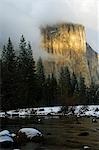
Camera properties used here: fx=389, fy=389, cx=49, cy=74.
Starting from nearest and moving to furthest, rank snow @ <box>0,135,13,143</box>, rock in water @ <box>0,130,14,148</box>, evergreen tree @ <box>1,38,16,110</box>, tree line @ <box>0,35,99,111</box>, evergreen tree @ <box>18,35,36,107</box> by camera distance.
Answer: rock in water @ <box>0,130,14,148</box> < snow @ <box>0,135,13,143</box> < evergreen tree @ <box>1,38,16,110</box> < tree line @ <box>0,35,99,111</box> < evergreen tree @ <box>18,35,36,107</box>

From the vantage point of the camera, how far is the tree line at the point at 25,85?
28375 millimetres

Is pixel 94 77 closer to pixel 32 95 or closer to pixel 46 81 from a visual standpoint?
pixel 46 81

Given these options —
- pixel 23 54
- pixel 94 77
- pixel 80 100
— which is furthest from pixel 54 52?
pixel 23 54

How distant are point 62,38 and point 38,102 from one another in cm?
5093

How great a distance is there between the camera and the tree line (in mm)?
28375

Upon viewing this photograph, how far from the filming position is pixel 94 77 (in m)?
67.4

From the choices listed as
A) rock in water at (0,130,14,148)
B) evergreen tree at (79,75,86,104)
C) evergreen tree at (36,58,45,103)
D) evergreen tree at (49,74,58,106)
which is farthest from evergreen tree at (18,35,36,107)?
rock in water at (0,130,14,148)

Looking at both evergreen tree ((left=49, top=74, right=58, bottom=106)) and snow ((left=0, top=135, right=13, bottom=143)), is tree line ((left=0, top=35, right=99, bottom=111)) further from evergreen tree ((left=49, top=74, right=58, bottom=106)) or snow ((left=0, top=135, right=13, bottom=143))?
snow ((left=0, top=135, right=13, bottom=143))

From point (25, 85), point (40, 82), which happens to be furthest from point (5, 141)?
point (40, 82)

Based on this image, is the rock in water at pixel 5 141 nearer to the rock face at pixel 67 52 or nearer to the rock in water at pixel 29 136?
the rock in water at pixel 29 136

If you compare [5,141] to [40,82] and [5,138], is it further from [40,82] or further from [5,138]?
[40,82]

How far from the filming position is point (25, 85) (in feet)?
109

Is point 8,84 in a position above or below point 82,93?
below

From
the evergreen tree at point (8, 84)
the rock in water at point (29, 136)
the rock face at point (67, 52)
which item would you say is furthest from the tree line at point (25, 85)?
the rock face at point (67, 52)
